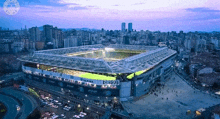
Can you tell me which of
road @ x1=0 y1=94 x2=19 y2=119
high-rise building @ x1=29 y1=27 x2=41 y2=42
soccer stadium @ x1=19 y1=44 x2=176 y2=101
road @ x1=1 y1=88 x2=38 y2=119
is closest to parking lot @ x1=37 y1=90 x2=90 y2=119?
road @ x1=1 y1=88 x2=38 y2=119

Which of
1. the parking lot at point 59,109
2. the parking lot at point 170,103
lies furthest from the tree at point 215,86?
the parking lot at point 59,109

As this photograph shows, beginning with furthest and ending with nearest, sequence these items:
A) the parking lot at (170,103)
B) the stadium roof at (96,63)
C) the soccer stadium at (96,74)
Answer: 1. the stadium roof at (96,63)
2. the soccer stadium at (96,74)
3. the parking lot at (170,103)

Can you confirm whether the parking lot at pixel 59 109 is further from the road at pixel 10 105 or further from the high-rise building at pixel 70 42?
the high-rise building at pixel 70 42

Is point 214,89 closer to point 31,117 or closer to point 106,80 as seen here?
point 106,80

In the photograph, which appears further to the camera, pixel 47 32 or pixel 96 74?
pixel 47 32

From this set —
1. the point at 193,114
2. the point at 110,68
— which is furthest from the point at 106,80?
the point at 193,114

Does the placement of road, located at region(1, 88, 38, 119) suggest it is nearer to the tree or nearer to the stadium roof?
the stadium roof

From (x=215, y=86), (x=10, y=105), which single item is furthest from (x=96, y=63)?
(x=215, y=86)

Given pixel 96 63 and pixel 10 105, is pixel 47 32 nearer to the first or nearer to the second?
pixel 10 105
